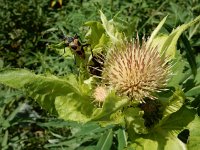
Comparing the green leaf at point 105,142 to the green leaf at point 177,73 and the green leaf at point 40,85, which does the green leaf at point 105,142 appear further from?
the green leaf at point 40,85

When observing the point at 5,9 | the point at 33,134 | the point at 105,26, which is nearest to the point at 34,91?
the point at 105,26

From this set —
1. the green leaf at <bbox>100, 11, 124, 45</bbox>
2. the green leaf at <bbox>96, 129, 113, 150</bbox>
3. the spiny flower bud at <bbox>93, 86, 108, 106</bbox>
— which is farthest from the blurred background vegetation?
the spiny flower bud at <bbox>93, 86, 108, 106</bbox>

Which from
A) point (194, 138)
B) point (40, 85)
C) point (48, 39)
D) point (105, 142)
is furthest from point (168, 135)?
point (48, 39)

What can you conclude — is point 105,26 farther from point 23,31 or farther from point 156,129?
point 23,31

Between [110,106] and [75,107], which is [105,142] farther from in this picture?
[110,106]

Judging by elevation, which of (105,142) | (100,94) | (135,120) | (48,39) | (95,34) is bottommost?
(105,142)

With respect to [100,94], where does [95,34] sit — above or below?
above
